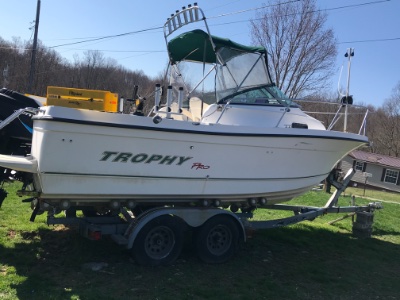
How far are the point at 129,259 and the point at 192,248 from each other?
885 millimetres

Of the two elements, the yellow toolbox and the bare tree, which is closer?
the yellow toolbox

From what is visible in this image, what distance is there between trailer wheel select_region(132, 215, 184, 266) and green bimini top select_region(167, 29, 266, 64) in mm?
2744

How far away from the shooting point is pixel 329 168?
6863 mm

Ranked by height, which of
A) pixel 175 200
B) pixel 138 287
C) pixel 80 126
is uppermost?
pixel 80 126

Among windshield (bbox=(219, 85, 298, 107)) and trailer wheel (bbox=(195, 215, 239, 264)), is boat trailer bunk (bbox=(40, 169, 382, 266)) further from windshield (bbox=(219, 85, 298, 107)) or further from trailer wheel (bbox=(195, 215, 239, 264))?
windshield (bbox=(219, 85, 298, 107))

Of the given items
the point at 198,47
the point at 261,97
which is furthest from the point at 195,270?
the point at 198,47

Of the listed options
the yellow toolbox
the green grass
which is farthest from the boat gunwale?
the green grass

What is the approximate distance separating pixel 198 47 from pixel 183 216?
9.64 ft

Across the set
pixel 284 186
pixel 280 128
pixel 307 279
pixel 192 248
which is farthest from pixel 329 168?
pixel 192 248

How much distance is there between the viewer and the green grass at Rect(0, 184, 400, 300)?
174 inches

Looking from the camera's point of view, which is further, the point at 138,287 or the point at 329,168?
the point at 329,168

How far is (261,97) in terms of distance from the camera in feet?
20.7

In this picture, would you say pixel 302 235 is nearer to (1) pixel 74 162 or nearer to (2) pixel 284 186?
(2) pixel 284 186

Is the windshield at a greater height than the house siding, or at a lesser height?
greater
